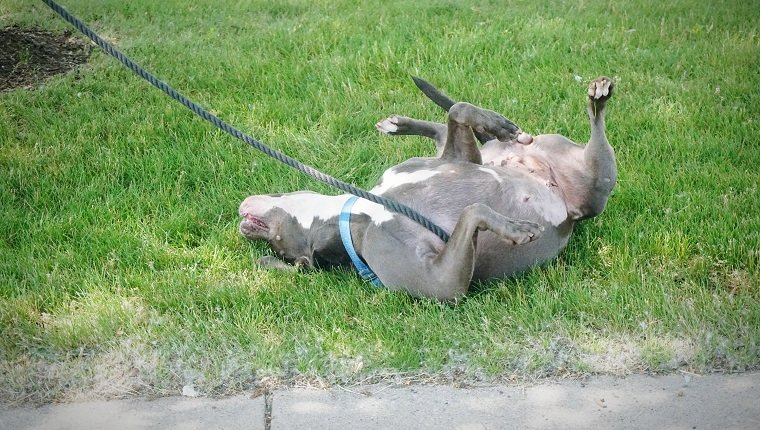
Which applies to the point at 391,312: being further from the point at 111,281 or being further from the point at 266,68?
the point at 266,68

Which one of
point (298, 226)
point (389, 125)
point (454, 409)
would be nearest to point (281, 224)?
point (298, 226)

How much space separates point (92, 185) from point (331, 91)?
1894mm

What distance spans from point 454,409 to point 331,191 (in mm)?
2184

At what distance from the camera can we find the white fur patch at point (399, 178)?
4477mm

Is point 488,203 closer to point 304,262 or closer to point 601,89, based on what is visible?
point 601,89

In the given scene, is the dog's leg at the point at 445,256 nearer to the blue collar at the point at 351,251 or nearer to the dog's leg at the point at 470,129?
the blue collar at the point at 351,251

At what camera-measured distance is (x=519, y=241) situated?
12.5ft

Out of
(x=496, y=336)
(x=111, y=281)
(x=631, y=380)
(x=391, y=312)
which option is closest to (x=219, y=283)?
(x=111, y=281)

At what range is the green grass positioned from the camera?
385 cm

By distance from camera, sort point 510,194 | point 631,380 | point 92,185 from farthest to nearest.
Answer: point 92,185, point 510,194, point 631,380

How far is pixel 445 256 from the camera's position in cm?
393

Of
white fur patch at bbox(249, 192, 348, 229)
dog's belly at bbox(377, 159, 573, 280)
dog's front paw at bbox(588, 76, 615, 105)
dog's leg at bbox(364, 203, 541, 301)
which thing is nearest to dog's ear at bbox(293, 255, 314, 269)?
white fur patch at bbox(249, 192, 348, 229)

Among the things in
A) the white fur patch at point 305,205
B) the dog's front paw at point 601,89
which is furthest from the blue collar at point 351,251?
the dog's front paw at point 601,89

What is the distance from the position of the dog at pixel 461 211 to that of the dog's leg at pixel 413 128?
0.35 metres
